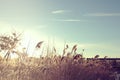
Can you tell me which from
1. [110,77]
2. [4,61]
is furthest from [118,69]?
[4,61]

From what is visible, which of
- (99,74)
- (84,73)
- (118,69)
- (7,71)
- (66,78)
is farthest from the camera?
(118,69)

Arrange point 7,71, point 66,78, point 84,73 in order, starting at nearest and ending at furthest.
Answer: point 7,71 < point 66,78 < point 84,73

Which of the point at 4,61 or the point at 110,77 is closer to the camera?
the point at 4,61

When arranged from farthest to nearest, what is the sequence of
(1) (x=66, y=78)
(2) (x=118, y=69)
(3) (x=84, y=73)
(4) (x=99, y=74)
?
(2) (x=118, y=69), (4) (x=99, y=74), (3) (x=84, y=73), (1) (x=66, y=78)

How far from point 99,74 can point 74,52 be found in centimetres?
146

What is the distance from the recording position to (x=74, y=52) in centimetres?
1376

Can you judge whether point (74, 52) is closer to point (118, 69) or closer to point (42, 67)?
point (42, 67)

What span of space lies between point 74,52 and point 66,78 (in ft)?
6.74

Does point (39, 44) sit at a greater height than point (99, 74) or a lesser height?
greater

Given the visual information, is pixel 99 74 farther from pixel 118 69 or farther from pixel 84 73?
pixel 118 69

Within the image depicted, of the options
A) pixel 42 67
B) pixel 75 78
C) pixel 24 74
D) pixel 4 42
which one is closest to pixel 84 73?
pixel 75 78

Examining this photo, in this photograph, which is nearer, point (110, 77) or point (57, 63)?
point (57, 63)

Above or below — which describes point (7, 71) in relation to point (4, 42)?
below

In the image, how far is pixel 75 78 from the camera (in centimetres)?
1244
